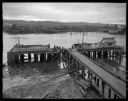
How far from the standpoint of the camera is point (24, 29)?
60719 millimetres

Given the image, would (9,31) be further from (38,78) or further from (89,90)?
(89,90)

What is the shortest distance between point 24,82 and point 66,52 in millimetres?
8886

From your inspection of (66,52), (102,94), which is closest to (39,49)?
(66,52)

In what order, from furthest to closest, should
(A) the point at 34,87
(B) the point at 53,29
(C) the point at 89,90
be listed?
(B) the point at 53,29, (A) the point at 34,87, (C) the point at 89,90

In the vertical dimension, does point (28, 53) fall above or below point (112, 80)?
above

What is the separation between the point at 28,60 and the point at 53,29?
5005cm

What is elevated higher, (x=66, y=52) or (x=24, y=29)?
(x=24, y=29)

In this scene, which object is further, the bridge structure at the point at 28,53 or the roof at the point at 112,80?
the bridge structure at the point at 28,53

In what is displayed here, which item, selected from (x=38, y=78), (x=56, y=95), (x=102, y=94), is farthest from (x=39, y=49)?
(x=102, y=94)

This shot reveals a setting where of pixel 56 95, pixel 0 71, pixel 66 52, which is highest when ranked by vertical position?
pixel 0 71

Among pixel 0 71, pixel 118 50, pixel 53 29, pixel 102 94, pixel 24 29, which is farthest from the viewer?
pixel 53 29

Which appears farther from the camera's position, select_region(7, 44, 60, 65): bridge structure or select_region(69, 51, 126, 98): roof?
select_region(7, 44, 60, 65): bridge structure

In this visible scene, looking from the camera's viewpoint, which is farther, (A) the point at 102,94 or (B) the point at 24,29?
(B) the point at 24,29

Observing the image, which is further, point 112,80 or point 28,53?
point 28,53
